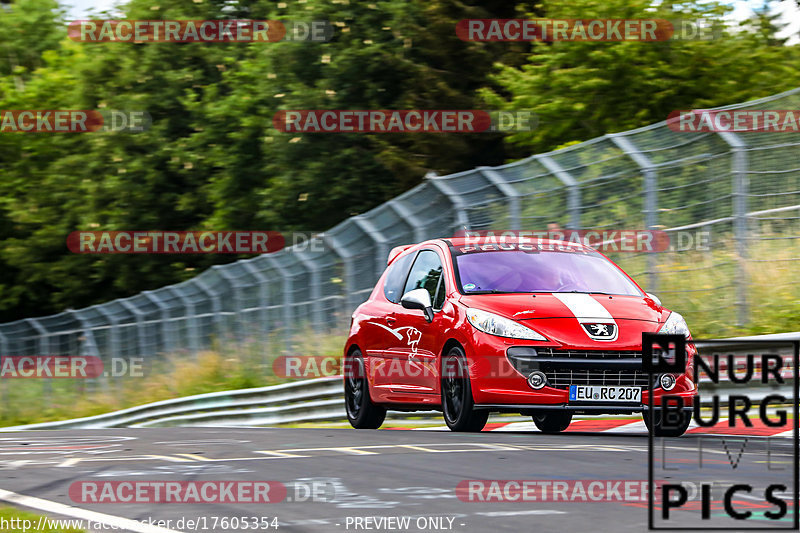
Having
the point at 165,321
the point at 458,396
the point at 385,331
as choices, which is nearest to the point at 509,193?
the point at 385,331

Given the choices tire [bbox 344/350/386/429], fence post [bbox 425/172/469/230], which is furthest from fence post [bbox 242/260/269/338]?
tire [bbox 344/350/386/429]

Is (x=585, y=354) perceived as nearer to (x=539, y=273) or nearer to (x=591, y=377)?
(x=591, y=377)

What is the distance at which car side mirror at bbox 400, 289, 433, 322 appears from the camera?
36.2 ft

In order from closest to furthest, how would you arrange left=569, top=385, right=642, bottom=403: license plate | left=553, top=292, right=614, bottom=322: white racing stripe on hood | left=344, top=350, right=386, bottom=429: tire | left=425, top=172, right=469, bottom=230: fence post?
left=569, top=385, right=642, bottom=403: license plate → left=553, top=292, right=614, bottom=322: white racing stripe on hood → left=344, top=350, right=386, bottom=429: tire → left=425, top=172, right=469, bottom=230: fence post

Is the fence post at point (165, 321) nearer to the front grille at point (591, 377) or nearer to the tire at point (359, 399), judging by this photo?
the tire at point (359, 399)

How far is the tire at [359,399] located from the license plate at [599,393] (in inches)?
117

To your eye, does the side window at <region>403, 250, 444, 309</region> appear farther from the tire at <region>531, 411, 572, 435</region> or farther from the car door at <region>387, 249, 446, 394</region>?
the tire at <region>531, 411, 572, 435</region>

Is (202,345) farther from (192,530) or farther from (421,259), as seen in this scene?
(192,530)

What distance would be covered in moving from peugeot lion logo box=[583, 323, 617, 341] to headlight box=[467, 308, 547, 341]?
358mm

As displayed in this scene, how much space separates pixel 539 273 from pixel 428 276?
3.53ft

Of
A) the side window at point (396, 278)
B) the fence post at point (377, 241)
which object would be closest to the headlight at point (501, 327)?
the side window at point (396, 278)

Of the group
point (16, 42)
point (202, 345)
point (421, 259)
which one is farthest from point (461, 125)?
point (16, 42)

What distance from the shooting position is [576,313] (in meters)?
Answer: 10.2

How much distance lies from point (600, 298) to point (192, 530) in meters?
5.47
